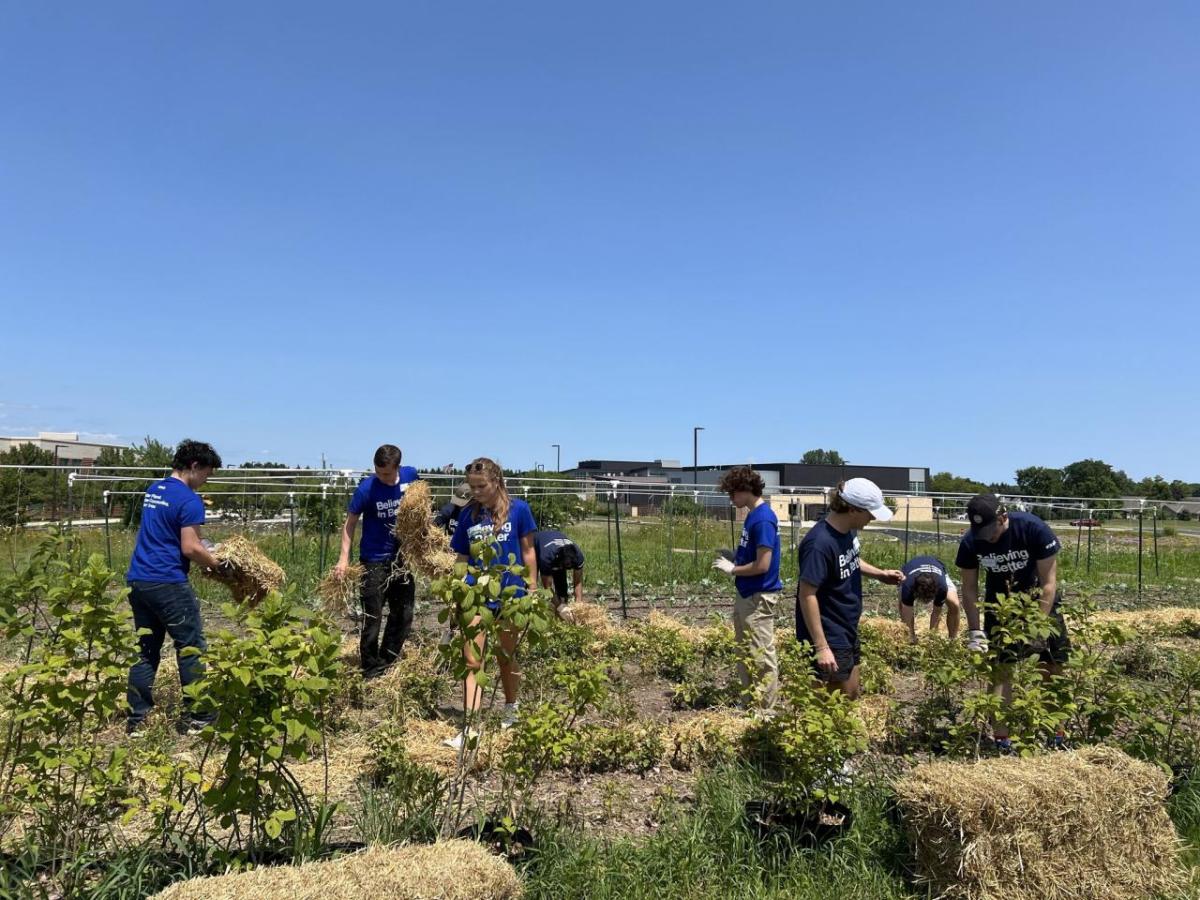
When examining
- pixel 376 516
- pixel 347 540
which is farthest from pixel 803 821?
pixel 347 540

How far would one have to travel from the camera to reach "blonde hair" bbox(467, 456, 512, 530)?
4281 mm

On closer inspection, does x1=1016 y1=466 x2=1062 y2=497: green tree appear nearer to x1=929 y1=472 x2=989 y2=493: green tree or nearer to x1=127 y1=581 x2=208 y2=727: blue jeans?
x1=929 y1=472 x2=989 y2=493: green tree

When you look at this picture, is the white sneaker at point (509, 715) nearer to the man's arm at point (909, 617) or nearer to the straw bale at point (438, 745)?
the straw bale at point (438, 745)

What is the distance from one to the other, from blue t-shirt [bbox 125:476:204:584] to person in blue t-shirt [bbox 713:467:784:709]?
304 centimetres

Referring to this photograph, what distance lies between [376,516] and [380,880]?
366 centimetres

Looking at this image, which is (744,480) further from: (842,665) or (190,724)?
(190,724)

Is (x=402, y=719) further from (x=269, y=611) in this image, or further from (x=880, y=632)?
(x=880, y=632)

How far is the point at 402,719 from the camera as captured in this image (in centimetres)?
459

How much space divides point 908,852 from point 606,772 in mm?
1515

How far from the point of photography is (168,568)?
4.39 metres

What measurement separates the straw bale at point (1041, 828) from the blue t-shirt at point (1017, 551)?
1386 millimetres

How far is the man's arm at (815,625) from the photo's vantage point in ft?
12.2

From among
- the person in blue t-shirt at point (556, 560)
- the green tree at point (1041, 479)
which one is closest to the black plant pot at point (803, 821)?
the person in blue t-shirt at point (556, 560)

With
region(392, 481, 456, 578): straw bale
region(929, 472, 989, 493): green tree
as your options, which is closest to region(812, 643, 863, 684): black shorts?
region(392, 481, 456, 578): straw bale
